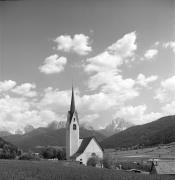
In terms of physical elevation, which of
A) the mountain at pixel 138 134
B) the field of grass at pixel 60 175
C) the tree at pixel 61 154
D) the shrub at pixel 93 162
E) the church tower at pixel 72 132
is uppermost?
the mountain at pixel 138 134

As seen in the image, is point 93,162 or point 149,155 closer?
point 93,162

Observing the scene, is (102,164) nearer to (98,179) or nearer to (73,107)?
(73,107)

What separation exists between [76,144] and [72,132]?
4.76 ft

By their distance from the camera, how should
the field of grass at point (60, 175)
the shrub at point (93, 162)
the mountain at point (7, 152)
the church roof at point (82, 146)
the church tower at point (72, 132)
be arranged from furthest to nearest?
the church tower at point (72, 132) < the church roof at point (82, 146) < the mountain at point (7, 152) < the shrub at point (93, 162) < the field of grass at point (60, 175)

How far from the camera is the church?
36219mm

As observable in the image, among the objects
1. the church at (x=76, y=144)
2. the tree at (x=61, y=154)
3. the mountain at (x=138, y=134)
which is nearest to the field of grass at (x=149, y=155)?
the church at (x=76, y=144)

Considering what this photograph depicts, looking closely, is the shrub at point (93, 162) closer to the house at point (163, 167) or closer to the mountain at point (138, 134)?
the house at point (163, 167)

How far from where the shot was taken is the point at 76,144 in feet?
123

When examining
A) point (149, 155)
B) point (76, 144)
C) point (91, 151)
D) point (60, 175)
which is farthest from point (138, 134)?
point (60, 175)

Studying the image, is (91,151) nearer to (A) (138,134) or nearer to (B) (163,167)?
(B) (163,167)

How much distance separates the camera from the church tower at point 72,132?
3728cm

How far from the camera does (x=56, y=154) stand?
38812 millimetres

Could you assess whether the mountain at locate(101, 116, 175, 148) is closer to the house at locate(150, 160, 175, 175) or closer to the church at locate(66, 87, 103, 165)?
the church at locate(66, 87, 103, 165)

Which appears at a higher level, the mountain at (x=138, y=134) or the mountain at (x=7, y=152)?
the mountain at (x=138, y=134)
